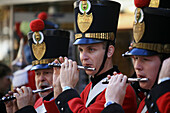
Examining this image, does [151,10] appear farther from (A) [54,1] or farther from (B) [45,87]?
(A) [54,1]

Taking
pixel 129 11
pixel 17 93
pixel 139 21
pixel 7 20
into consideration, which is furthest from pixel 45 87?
pixel 7 20

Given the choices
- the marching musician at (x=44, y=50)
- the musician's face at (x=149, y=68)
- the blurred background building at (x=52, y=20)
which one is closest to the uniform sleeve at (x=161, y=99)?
the musician's face at (x=149, y=68)

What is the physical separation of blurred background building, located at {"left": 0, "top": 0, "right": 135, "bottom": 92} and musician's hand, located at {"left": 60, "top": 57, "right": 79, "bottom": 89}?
2.17 meters

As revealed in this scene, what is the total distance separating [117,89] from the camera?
284 centimetres

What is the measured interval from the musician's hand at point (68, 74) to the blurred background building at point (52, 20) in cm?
217

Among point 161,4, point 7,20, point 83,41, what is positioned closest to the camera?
point 161,4

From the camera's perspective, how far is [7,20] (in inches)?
462

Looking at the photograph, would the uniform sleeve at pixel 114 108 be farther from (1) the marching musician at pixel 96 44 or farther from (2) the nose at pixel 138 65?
(1) the marching musician at pixel 96 44

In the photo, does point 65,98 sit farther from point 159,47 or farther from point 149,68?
point 159,47

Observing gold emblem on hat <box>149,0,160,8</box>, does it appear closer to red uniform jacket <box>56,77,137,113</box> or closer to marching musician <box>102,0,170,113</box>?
marching musician <box>102,0,170,113</box>

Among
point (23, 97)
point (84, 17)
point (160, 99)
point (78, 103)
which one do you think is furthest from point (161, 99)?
point (23, 97)

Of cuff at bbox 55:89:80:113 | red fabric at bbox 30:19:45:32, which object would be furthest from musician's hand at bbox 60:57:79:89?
red fabric at bbox 30:19:45:32

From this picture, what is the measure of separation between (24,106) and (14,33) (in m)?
7.35

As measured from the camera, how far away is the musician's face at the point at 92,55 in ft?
11.4
